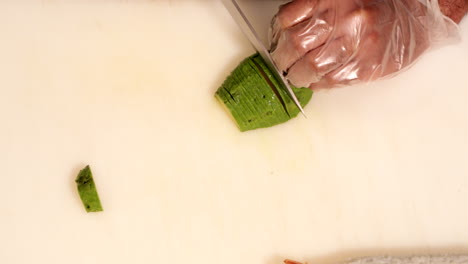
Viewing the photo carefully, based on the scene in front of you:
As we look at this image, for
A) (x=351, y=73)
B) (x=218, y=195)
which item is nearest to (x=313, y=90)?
(x=351, y=73)

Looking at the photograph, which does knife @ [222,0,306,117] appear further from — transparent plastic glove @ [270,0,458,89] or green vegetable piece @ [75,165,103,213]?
green vegetable piece @ [75,165,103,213]

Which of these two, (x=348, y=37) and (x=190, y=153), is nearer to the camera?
(x=348, y=37)

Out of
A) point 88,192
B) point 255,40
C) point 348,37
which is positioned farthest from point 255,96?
point 88,192

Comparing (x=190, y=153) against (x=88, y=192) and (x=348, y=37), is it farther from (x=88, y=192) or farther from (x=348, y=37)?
(x=348, y=37)

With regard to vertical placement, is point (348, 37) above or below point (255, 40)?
below

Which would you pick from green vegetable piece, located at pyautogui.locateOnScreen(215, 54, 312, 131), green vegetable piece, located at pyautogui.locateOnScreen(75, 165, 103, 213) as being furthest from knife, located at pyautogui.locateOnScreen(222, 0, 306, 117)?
green vegetable piece, located at pyautogui.locateOnScreen(75, 165, 103, 213)

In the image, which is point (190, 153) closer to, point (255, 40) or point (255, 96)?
point (255, 96)

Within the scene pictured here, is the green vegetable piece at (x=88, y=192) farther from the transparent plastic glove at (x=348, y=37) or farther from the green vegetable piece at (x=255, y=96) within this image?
the transparent plastic glove at (x=348, y=37)

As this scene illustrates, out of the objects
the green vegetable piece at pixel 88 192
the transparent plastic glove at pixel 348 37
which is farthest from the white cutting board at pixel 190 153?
the transparent plastic glove at pixel 348 37
